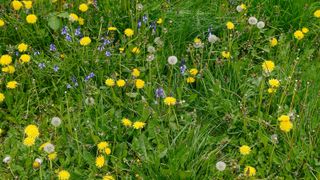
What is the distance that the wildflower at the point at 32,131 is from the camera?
249 cm

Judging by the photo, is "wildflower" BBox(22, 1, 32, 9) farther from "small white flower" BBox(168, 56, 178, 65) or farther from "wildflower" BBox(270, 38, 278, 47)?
"wildflower" BBox(270, 38, 278, 47)

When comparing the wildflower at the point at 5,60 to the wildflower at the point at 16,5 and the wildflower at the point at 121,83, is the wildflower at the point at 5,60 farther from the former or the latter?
the wildflower at the point at 121,83

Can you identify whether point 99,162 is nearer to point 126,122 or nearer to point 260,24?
point 126,122

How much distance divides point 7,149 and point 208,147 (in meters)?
0.96

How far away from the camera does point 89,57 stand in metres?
2.97

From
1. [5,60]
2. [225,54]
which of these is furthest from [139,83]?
[5,60]

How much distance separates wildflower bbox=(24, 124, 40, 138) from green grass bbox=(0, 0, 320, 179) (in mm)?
86

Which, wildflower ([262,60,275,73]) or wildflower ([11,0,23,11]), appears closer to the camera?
wildflower ([262,60,275,73])

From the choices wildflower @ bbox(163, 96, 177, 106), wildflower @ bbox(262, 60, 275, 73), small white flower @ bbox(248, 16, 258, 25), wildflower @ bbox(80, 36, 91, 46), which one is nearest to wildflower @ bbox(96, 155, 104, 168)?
wildflower @ bbox(163, 96, 177, 106)

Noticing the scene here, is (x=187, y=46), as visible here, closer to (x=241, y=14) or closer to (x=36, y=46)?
(x=241, y=14)

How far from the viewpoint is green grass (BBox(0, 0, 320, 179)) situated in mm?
2500

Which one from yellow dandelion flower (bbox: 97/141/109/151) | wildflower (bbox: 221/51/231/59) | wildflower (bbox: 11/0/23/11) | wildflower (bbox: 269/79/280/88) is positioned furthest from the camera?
wildflower (bbox: 11/0/23/11)

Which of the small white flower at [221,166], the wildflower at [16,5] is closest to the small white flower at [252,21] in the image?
the small white flower at [221,166]

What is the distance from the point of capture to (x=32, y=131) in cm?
250
